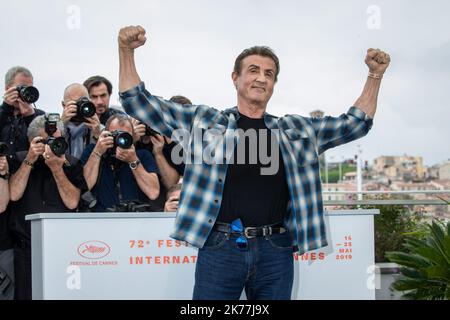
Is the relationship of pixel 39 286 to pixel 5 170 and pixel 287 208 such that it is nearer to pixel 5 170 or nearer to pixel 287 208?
pixel 5 170

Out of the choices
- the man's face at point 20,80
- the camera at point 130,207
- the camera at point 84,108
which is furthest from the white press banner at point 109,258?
the man's face at point 20,80

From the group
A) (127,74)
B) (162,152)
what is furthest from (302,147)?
(162,152)

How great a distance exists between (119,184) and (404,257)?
8.59 feet

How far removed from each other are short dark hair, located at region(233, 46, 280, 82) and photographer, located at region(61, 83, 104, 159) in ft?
6.97

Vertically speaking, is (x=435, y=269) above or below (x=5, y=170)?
below

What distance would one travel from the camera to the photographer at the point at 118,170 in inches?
191

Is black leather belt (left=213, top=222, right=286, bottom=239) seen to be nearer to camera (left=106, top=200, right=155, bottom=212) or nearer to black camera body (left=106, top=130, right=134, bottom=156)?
camera (left=106, top=200, right=155, bottom=212)

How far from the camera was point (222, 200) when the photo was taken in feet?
10.1

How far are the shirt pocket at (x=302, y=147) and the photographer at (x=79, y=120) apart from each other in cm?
232

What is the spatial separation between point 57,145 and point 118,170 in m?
0.48

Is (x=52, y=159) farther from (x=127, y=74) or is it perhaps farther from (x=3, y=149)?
(x=127, y=74)

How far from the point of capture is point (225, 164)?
307 cm

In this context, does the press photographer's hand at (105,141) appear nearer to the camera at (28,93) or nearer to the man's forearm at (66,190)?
the man's forearm at (66,190)
